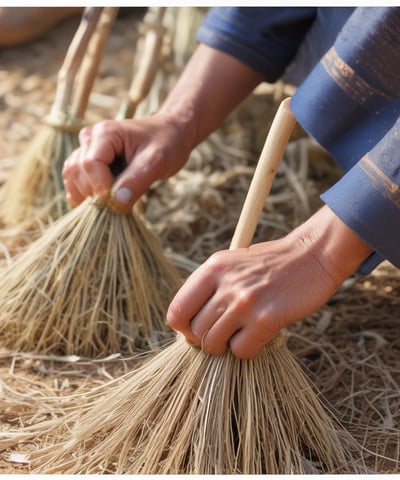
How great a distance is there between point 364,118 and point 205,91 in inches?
18.8

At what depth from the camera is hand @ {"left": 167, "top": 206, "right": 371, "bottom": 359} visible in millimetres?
1404

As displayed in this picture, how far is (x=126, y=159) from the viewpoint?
6.28ft

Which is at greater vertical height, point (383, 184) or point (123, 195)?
point (383, 184)

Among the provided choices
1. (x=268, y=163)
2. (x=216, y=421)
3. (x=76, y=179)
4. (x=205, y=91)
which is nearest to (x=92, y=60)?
(x=205, y=91)

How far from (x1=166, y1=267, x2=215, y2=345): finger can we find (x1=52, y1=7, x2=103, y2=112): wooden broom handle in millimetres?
1066

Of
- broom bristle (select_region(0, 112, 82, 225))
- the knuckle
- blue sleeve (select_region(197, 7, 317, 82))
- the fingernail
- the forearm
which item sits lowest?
broom bristle (select_region(0, 112, 82, 225))

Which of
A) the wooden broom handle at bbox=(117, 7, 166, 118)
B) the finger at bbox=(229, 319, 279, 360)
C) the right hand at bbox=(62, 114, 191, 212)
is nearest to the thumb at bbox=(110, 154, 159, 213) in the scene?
the right hand at bbox=(62, 114, 191, 212)

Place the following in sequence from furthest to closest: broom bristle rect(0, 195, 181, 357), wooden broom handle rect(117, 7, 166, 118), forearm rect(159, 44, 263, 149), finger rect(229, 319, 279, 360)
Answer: wooden broom handle rect(117, 7, 166, 118)
forearm rect(159, 44, 263, 149)
broom bristle rect(0, 195, 181, 357)
finger rect(229, 319, 279, 360)

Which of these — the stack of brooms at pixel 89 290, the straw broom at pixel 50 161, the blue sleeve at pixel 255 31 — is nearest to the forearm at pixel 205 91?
the blue sleeve at pixel 255 31

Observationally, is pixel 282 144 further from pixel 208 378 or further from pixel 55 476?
pixel 55 476

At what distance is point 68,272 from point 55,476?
549 millimetres

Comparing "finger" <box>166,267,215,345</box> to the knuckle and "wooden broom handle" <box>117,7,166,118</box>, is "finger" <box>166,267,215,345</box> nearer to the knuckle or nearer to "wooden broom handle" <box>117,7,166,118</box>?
the knuckle

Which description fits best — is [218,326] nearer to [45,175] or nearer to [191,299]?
[191,299]

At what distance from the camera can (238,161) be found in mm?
2799
